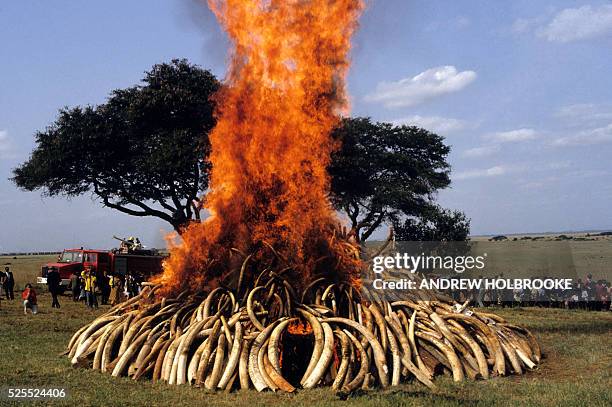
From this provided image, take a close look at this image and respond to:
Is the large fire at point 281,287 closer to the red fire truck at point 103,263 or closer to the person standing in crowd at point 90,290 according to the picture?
the person standing in crowd at point 90,290

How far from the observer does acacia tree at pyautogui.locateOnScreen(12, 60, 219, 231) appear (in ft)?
109

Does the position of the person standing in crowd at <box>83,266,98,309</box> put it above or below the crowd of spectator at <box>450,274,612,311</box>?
above

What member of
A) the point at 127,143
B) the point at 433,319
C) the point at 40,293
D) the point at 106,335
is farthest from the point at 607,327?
the point at 40,293

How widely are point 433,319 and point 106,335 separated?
6.09 m

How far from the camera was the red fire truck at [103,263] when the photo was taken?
3388 centimetres

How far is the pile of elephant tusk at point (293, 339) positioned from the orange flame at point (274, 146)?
820 mm

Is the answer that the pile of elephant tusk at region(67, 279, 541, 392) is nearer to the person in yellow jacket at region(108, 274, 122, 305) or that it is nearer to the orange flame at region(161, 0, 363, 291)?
the orange flame at region(161, 0, 363, 291)

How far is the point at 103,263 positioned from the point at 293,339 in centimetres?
2640

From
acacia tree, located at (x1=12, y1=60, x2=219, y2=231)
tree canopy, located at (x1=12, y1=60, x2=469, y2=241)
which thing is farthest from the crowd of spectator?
acacia tree, located at (x1=12, y1=60, x2=219, y2=231)

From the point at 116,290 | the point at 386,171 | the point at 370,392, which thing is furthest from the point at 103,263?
the point at 370,392

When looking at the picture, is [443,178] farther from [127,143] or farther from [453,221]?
[127,143]

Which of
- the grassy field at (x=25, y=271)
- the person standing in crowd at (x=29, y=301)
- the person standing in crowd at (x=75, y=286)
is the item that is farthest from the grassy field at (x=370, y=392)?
the grassy field at (x=25, y=271)

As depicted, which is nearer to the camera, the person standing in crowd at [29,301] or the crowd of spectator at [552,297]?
the person standing in crowd at [29,301]

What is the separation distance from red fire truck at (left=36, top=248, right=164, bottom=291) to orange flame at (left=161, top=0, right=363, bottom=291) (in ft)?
73.4
